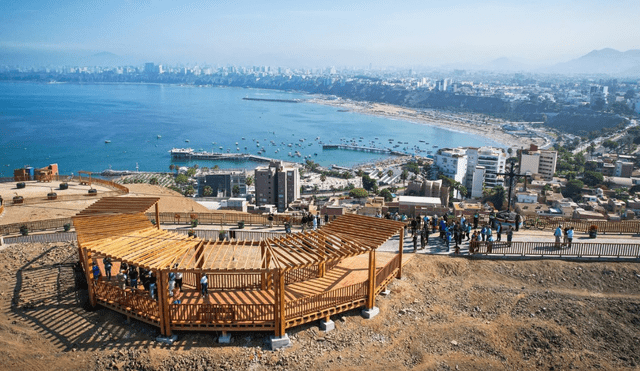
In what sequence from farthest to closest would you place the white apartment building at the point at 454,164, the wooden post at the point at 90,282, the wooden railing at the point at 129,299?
the white apartment building at the point at 454,164 → the wooden post at the point at 90,282 → the wooden railing at the point at 129,299

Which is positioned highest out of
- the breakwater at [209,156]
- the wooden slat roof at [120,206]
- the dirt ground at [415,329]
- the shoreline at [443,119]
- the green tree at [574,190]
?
the wooden slat roof at [120,206]

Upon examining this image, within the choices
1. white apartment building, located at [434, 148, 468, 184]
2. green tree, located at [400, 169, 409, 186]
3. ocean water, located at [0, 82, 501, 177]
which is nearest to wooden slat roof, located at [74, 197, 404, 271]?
green tree, located at [400, 169, 409, 186]

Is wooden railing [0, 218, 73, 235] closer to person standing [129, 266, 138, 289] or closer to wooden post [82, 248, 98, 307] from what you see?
wooden post [82, 248, 98, 307]

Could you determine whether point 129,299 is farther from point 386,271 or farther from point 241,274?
point 386,271

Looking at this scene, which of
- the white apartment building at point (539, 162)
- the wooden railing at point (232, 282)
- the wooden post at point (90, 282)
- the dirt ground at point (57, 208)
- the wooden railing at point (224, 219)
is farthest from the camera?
the white apartment building at point (539, 162)

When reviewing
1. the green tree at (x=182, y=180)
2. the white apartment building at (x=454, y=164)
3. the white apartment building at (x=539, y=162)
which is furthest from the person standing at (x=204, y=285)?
the white apartment building at (x=539, y=162)

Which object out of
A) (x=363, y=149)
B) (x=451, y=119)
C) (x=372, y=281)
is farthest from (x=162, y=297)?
(x=451, y=119)

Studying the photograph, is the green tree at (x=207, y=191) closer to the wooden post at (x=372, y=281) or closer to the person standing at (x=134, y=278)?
the person standing at (x=134, y=278)

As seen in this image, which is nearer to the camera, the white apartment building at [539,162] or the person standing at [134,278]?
the person standing at [134,278]
